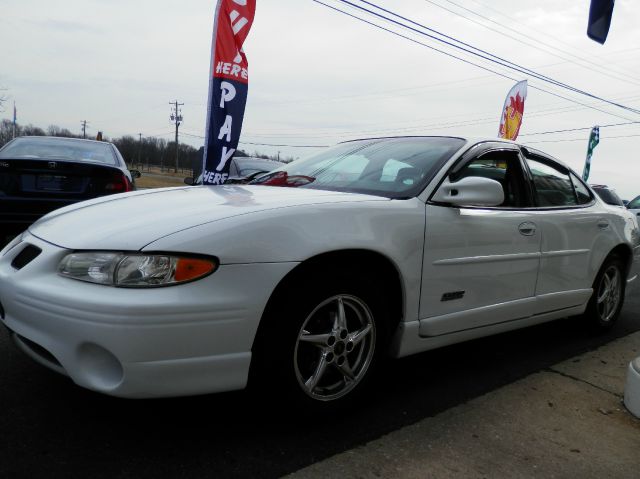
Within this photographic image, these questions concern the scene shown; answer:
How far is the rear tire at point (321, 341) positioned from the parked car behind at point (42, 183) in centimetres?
378

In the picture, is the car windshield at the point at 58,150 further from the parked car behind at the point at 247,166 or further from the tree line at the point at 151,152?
the tree line at the point at 151,152

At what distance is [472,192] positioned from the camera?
9.05 ft

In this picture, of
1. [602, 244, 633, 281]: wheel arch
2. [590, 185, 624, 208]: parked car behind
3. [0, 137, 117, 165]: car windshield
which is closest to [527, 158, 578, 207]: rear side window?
[602, 244, 633, 281]: wheel arch

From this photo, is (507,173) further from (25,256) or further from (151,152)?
(151,152)

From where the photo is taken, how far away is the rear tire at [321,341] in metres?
2.20

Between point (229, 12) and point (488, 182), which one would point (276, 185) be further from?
point (229, 12)

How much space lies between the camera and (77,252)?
213cm

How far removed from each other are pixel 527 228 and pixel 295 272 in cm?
173

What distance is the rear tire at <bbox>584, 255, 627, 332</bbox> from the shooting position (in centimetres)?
421

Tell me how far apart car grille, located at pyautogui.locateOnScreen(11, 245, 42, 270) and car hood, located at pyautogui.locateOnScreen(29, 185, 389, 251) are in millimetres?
72

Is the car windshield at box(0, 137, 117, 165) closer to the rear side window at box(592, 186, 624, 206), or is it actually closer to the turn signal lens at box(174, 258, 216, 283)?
the turn signal lens at box(174, 258, 216, 283)

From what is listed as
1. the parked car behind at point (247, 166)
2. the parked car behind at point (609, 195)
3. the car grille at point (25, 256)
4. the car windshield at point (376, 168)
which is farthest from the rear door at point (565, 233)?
the parked car behind at point (609, 195)

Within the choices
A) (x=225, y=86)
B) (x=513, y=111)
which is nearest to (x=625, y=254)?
(x=225, y=86)

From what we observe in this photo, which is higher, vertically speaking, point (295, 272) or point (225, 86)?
point (225, 86)
